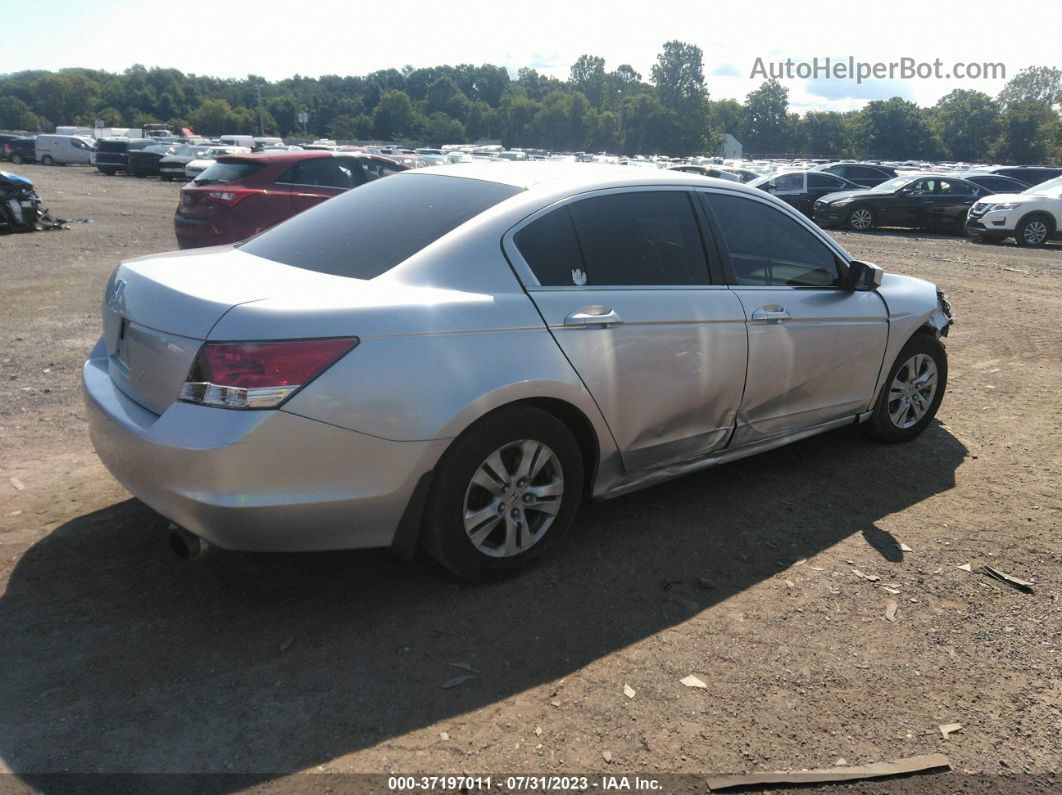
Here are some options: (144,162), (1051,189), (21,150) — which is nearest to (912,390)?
(1051,189)

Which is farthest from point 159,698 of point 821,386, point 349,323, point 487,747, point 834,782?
point 821,386

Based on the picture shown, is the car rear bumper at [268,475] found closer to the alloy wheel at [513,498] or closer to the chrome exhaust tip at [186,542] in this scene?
the chrome exhaust tip at [186,542]

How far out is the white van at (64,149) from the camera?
159ft

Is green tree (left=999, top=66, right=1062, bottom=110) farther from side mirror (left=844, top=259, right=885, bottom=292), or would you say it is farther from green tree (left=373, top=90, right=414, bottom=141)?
side mirror (left=844, top=259, right=885, bottom=292)

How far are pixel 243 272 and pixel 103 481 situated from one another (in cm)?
177

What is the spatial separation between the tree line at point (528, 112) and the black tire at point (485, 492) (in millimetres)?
125320

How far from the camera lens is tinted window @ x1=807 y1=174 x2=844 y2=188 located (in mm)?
24312

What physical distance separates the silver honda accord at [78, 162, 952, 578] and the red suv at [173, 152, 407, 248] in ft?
20.6

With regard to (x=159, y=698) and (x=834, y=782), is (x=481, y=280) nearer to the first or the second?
(x=159, y=698)

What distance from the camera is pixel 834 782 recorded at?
2.64 meters

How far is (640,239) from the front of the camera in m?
4.07

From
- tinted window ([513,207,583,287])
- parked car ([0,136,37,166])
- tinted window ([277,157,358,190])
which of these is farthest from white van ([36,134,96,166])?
tinted window ([513,207,583,287])

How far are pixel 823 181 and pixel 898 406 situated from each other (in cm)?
2077

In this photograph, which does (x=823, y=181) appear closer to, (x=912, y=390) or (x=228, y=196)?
(x=228, y=196)
